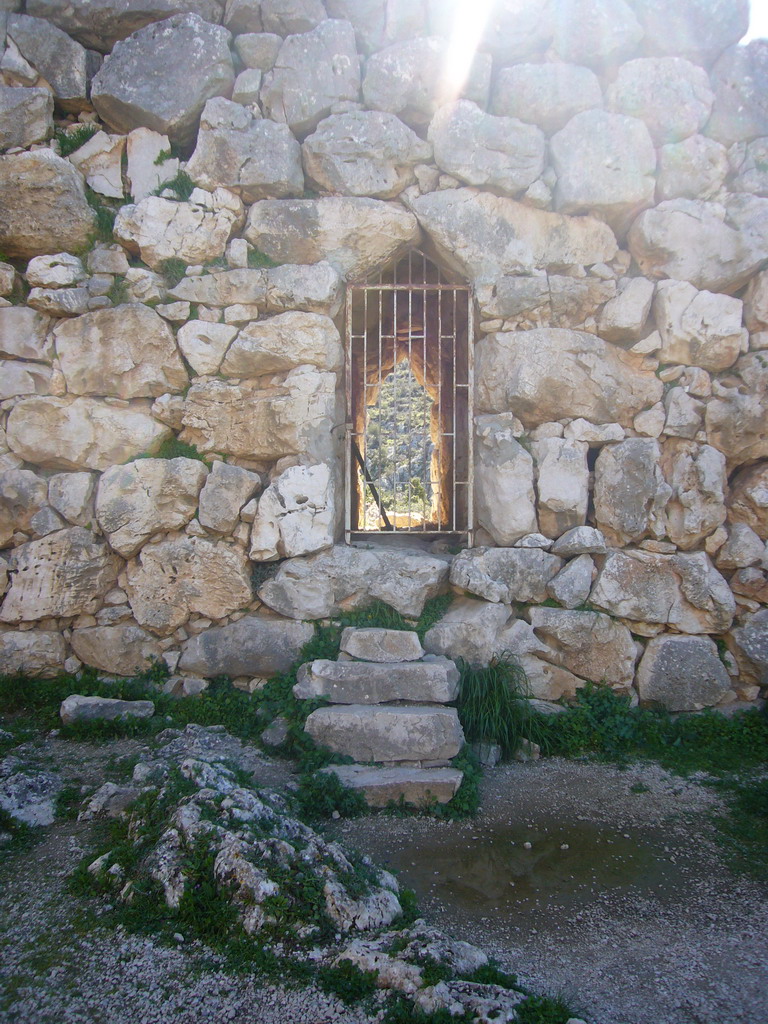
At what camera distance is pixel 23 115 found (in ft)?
16.9

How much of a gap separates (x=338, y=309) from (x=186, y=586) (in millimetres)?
2445

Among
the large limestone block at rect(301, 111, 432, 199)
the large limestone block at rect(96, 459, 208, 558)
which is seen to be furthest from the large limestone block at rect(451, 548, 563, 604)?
the large limestone block at rect(301, 111, 432, 199)

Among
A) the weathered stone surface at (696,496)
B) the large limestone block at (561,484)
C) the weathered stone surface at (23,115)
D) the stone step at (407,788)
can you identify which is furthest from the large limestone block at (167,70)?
the stone step at (407,788)

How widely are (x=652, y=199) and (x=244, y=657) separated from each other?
181 inches

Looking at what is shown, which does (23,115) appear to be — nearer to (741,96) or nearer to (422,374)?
(422,374)

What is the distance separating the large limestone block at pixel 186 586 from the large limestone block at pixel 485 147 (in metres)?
3.40


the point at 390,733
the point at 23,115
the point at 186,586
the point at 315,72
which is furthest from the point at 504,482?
the point at 23,115

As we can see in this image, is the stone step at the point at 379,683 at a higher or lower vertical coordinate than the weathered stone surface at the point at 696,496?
lower

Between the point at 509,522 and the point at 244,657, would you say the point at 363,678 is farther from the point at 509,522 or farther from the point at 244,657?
the point at 509,522

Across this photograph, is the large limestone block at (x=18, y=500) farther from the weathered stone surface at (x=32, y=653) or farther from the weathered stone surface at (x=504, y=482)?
the weathered stone surface at (x=504, y=482)

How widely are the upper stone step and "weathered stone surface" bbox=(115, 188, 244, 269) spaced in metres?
3.08

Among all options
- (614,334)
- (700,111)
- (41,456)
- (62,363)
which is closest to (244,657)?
(41,456)

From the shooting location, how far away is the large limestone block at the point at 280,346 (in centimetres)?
511

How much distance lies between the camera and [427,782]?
3.85 m
